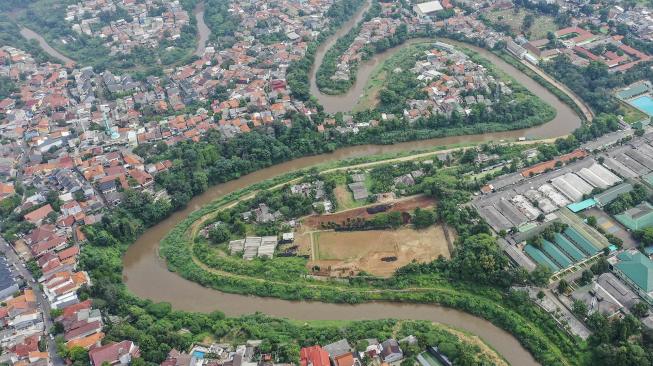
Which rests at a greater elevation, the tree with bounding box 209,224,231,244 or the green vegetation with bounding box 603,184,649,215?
the tree with bounding box 209,224,231,244

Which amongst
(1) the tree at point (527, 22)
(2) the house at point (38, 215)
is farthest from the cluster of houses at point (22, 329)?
(1) the tree at point (527, 22)

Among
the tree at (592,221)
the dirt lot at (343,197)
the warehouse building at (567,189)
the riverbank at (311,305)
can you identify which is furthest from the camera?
the dirt lot at (343,197)

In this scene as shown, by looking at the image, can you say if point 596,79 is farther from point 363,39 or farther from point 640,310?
point 640,310

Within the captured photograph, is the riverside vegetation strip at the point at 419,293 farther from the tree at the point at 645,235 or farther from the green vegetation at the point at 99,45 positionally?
the green vegetation at the point at 99,45

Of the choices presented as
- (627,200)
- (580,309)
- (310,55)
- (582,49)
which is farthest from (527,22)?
(580,309)

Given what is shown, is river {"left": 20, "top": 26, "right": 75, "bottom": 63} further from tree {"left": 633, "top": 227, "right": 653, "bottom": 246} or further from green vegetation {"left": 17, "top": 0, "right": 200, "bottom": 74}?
tree {"left": 633, "top": 227, "right": 653, "bottom": 246}

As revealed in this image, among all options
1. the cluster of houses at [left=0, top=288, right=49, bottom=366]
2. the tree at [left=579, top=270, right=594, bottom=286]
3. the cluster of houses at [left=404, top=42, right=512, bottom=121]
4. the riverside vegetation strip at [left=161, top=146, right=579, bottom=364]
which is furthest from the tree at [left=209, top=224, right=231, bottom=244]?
the tree at [left=579, top=270, right=594, bottom=286]

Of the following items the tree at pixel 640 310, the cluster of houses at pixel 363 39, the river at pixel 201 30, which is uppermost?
the river at pixel 201 30
